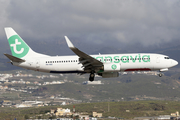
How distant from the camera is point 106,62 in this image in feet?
220

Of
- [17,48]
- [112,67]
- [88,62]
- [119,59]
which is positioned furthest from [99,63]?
[17,48]

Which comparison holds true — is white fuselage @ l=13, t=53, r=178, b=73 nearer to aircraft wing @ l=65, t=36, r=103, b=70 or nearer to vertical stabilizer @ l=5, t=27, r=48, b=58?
aircraft wing @ l=65, t=36, r=103, b=70

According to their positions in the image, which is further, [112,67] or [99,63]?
[112,67]

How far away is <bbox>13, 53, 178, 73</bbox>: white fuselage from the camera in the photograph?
67.3 m

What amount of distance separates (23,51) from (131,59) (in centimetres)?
2592

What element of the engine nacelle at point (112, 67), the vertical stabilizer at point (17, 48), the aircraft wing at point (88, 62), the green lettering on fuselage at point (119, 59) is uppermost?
the vertical stabilizer at point (17, 48)

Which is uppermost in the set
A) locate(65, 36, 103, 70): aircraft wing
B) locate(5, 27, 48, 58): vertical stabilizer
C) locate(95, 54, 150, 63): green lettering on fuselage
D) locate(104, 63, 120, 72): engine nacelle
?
locate(5, 27, 48, 58): vertical stabilizer

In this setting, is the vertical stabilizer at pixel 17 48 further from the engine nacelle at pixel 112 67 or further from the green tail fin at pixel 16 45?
the engine nacelle at pixel 112 67

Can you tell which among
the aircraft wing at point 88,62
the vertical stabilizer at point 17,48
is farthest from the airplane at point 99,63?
the vertical stabilizer at point 17,48

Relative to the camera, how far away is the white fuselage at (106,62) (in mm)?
67312

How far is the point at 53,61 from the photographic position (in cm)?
6856

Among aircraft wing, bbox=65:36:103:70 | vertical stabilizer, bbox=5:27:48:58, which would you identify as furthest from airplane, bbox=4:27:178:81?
vertical stabilizer, bbox=5:27:48:58

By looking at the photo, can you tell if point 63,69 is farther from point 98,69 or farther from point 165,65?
point 165,65

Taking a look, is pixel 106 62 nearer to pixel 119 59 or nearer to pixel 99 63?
pixel 99 63
